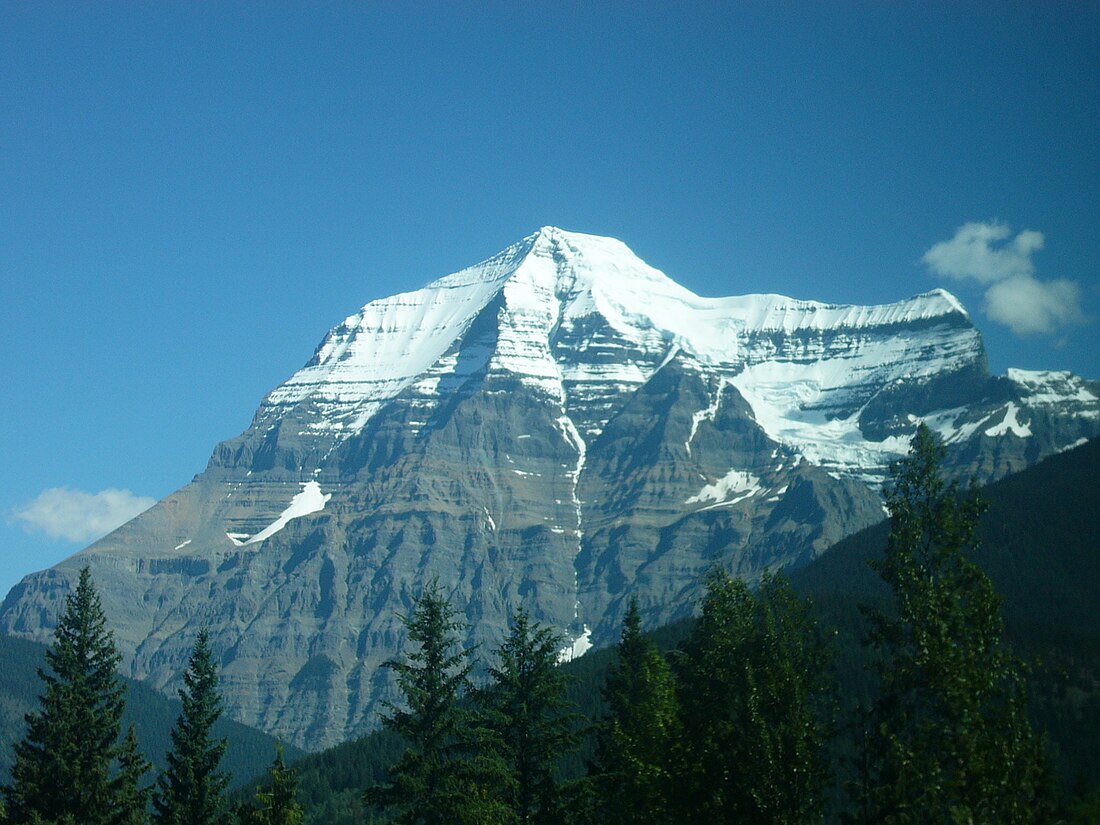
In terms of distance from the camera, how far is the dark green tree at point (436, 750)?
58.5 m

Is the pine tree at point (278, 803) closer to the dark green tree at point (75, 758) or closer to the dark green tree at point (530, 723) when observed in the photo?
the dark green tree at point (530, 723)

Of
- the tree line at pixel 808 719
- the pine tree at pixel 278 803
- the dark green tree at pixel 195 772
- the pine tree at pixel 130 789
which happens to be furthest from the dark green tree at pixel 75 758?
the tree line at pixel 808 719

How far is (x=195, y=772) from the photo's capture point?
70.8 metres

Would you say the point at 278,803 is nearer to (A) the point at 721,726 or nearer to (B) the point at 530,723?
(B) the point at 530,723

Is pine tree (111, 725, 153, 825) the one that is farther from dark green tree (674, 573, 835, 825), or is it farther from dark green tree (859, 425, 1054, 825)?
dark green tree (859, 425, 1054, 825)

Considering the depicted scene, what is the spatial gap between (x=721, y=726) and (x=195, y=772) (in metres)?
33.6

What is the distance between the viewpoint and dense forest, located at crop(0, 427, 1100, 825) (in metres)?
39.8

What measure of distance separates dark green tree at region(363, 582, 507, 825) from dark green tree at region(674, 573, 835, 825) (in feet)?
36.6

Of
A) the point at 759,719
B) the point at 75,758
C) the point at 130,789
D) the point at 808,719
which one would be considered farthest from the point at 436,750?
the point at 808,719

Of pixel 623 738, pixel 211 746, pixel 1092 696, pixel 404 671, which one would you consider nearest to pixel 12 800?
pixel 211 746

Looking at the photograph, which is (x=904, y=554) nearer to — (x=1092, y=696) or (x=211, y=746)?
(x=211, y=746)

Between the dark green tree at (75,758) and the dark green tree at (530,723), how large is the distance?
1640 centimetres

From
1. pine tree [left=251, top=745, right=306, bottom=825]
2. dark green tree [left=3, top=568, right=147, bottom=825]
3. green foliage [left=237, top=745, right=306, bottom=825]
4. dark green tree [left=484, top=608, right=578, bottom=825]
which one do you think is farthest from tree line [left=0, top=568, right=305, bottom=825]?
dark green tree [left=484, top=608, right=578, bottom=825]

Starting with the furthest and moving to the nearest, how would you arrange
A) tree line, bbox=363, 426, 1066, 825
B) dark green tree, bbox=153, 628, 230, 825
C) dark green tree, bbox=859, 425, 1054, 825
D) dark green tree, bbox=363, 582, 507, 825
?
dark green tree, bbox=153, 628, 230, 825 < dark green tree, bbox=363, 582, 507, 825 < tree line, bbox=363, 426, 1066, 825 < dark green tree, bbox=859, 425, 1054, 825
